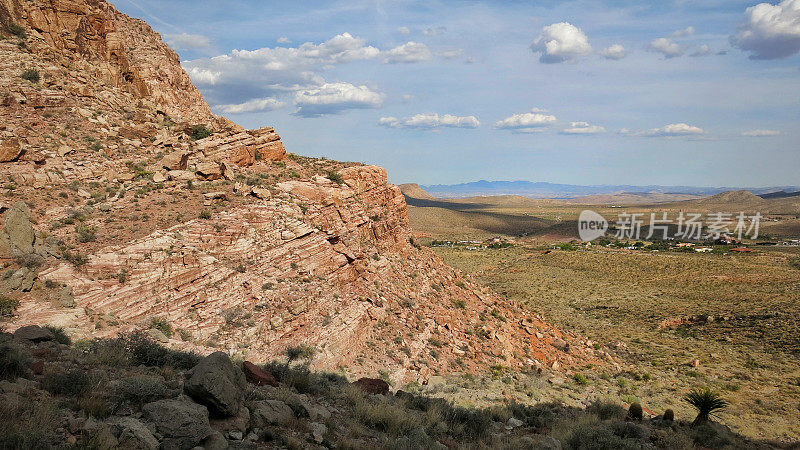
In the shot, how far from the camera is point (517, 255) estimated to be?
68.3 meters

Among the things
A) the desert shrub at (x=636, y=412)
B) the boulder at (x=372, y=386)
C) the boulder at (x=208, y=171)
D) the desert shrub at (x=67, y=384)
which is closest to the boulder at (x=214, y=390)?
the desert shrub at (x=67, y=384)

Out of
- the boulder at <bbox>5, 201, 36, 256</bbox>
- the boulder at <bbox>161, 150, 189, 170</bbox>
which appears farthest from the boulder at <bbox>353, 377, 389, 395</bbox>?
the boulder at <bbox>161, 150, 189, 170</bbox>

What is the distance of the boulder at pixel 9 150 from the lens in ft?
52.3

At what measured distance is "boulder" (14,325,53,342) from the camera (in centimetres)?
927

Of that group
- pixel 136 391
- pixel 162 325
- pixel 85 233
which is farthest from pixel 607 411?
pixel 85 233

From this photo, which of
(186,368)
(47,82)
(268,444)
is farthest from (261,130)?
(268,444)

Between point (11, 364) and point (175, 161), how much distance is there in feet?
45.5

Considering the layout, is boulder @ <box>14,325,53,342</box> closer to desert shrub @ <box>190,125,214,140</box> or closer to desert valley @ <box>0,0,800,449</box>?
desert valley @ <box>0,0,800,449</box>

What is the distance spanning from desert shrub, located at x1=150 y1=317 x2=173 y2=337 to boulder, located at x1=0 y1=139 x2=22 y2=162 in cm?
942

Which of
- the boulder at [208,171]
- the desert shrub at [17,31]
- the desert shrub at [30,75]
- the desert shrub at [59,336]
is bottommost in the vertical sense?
A: the desert shrub at [59,336]

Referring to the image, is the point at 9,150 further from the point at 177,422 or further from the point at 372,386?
the point at 372,386

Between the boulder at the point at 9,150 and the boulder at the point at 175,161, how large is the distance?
4893mm

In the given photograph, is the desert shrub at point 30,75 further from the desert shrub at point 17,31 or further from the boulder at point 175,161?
the boulder at point 175,161

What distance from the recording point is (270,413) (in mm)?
8078
